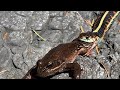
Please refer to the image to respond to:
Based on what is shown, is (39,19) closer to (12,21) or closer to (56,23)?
(56,23)

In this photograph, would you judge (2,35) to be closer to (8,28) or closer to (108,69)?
(8,28)

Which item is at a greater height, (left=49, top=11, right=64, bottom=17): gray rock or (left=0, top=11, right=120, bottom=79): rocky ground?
(left=49, top=11, right=64, bottom=17): gray rock

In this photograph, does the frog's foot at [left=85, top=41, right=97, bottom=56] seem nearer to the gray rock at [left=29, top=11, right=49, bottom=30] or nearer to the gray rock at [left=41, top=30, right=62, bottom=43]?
the gray rock at [left=41, top=30, right=62, bottom=43]

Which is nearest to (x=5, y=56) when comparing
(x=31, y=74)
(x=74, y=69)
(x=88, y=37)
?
(x=31, y=74)

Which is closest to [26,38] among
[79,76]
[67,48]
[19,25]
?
[19,25]

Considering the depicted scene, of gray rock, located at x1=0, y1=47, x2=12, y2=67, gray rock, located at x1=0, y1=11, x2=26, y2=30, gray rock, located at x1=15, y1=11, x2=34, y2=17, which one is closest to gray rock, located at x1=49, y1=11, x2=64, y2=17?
gray rock, located at x1=15, y1=11, x2=34, y2=17

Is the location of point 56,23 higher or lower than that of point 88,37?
higher
